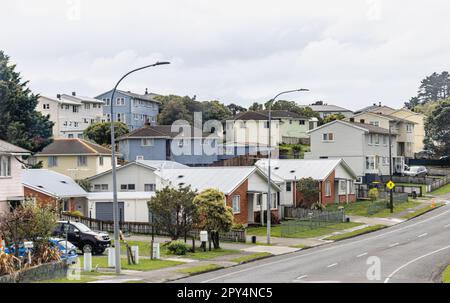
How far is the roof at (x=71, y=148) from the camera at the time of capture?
8106 cm

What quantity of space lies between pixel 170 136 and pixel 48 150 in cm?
1618

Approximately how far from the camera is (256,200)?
203 ft

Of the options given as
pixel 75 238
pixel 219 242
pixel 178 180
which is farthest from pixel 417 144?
pixel 75 238

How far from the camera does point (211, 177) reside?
60.2 metres

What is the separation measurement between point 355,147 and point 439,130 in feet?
97.2

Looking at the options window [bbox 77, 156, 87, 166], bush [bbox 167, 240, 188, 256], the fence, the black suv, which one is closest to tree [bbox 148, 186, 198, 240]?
bush [bbox 167, 240, 188, 256]

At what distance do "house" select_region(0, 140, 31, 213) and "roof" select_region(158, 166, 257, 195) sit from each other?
43.2 ft

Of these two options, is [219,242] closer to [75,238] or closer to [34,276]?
[75,238]

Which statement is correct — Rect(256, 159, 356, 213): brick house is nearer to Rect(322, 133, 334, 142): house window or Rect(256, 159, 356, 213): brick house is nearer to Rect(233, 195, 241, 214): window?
Rect(233, 195, 241, 214): window

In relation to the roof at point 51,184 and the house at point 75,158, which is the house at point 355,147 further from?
the roof at point 51,184

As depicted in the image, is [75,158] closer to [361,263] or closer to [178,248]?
[178,248]

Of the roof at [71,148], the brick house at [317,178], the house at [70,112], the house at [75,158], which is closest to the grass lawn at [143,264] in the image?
the brick house at [317,178]

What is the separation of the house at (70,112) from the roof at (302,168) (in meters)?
50.3

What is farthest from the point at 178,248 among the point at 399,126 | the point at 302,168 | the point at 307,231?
the point at 399,126
